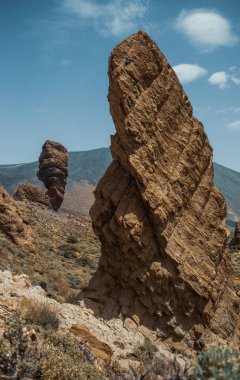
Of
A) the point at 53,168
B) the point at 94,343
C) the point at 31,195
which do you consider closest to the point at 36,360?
the point at 94,343

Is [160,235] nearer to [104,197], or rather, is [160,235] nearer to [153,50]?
[104,197]

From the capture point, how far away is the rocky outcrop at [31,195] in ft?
197

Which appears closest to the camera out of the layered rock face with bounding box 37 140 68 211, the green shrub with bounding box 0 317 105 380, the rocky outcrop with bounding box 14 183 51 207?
the green shrub with bounding box 0 317 105 380

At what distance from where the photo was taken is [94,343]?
12094mm

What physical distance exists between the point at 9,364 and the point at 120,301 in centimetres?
751

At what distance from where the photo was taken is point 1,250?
2541 cm

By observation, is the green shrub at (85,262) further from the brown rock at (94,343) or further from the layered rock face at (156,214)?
the brown rock at (94,343)

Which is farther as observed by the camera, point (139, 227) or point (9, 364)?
point (139, 227)

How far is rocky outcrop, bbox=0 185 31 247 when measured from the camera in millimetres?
30234

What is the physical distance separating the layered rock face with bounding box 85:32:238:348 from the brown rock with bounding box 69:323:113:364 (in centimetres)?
255

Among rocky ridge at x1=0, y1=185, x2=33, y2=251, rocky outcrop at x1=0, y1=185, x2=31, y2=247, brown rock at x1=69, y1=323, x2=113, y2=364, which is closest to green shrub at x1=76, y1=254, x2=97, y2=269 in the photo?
rocky ridge at x1=0, y1=185, x2=33, y2=251

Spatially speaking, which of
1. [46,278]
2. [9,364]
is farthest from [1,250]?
[9,364]

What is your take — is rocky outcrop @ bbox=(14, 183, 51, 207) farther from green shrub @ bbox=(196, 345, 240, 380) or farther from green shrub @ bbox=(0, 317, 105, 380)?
green shrub @ bbox=(196, 345, 240, 380)

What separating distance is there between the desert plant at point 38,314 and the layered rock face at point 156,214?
316 cm
